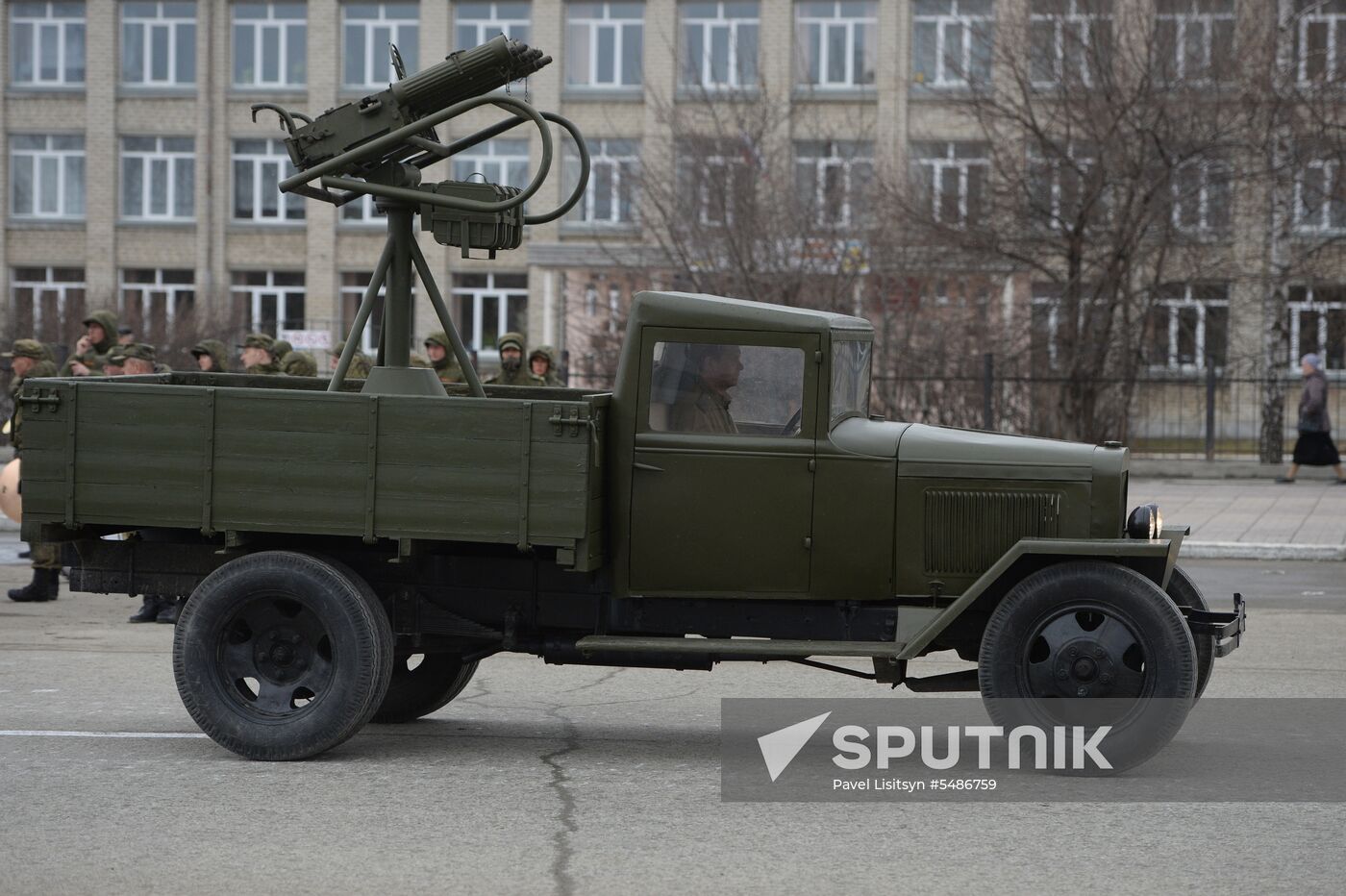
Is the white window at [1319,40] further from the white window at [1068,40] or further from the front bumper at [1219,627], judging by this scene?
the front bumper at [1219,627]

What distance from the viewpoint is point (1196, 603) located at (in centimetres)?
746

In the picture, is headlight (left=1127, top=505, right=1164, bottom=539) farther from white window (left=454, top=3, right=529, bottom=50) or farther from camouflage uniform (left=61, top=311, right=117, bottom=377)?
white window (left=454, top=3, right=529, bottom=50)

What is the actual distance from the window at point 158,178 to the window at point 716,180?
74.2 ft

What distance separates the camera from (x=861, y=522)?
7254 millimetres

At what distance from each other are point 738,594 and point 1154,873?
2.30m

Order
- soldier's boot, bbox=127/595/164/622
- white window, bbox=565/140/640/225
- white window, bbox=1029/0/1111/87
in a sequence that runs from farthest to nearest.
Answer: white window, bbox=565/140/640/225 → white window, bbox=1029/0/1111/87 → soldier's boot, bbox=127/595/164/622

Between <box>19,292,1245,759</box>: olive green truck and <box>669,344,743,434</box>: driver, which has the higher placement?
<box>669,344,743,434</box>: driver

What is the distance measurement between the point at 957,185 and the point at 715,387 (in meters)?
18.7

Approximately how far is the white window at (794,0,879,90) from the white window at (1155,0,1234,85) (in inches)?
691

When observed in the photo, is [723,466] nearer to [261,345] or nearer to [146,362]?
[146,362]

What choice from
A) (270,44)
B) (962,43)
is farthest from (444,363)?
(270,44)

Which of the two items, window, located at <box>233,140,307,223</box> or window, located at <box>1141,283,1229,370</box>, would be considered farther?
window, located at <box>233,140,307,223</box>

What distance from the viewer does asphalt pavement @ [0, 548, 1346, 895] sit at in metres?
5.49

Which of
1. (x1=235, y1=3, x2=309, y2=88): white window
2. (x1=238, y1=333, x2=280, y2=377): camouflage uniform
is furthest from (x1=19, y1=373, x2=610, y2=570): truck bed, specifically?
(x1=235, y1=3, x2=309, y2=88): white window
